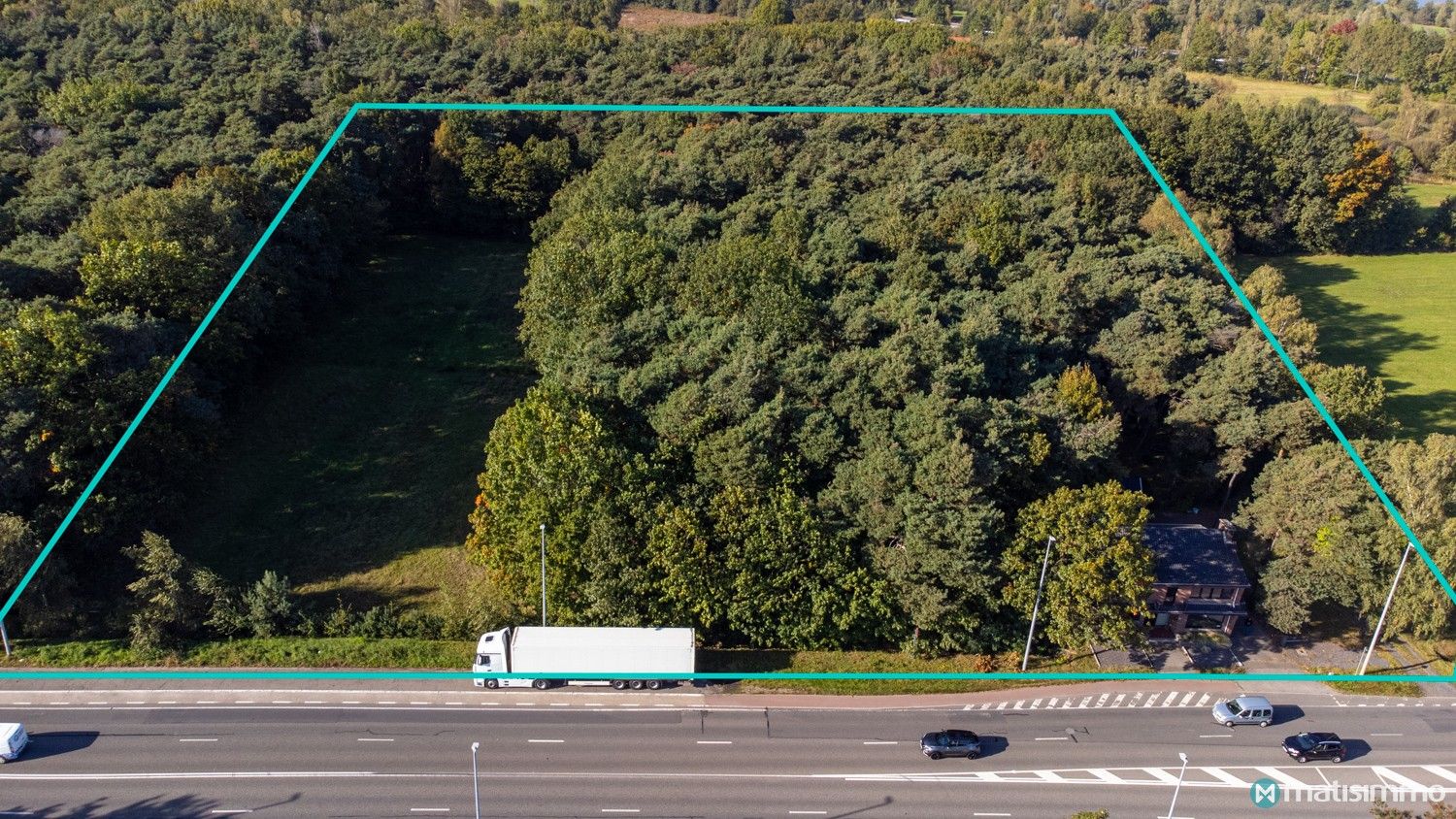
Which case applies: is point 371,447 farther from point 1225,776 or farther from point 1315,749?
point 1315,749

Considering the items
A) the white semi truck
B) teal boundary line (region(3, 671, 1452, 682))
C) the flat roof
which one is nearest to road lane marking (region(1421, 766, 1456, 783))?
teal boundary line (region(3, 671, 1452, 682))

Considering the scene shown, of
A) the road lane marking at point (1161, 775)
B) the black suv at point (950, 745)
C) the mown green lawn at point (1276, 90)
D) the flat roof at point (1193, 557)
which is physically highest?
the mown green lawn at point (1276, 90)

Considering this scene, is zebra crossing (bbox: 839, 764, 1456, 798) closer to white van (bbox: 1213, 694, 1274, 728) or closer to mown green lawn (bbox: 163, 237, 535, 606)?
white van (bbox: 1213, 694, 1274, 728)

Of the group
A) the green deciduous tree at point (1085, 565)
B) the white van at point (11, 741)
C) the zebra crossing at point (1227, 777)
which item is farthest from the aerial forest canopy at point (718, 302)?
the white van at point (11, 741)

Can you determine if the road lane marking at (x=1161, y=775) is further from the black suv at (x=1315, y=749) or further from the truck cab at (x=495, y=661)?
the truck cab at (x=495, y=661)

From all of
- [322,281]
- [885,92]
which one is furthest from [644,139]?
[322,281]

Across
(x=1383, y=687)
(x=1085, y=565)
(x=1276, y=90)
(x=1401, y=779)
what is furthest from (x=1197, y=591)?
(x=1276, y=90)
